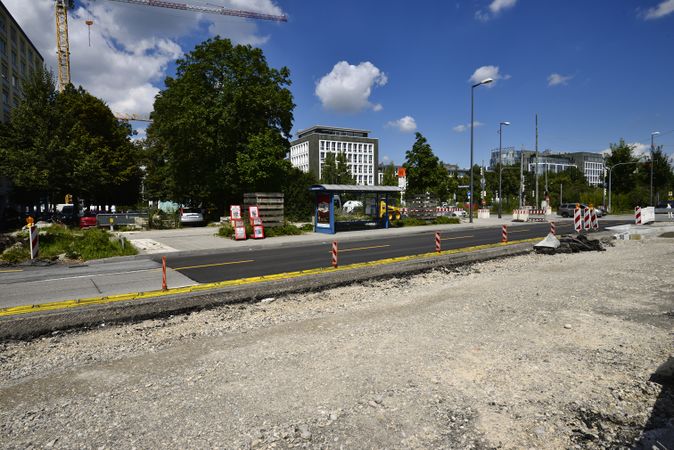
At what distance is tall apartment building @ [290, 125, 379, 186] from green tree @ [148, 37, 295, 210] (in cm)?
8826

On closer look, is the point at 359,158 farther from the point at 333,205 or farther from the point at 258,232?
the point at 258,232

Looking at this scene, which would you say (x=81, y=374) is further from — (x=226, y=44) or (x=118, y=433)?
(x=226, y=44)

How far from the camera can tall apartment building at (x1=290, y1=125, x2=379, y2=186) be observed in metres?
126

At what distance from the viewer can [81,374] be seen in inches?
188

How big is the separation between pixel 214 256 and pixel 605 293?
1245cm

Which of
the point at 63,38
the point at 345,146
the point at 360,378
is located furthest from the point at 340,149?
the point at 360,378

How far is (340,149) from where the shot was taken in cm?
13062

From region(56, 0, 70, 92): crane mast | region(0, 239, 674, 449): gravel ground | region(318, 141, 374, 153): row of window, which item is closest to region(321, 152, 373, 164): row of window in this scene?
region(318, 141, 374, 153): row of window

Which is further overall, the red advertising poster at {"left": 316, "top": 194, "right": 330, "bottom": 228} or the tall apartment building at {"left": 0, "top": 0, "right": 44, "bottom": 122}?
the tall apartment building at {"left": 0, "top": 0, "right": 44, "bottom": 122}

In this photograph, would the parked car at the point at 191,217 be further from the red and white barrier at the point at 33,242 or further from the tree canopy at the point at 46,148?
the red and white barrier at the point at 33,242

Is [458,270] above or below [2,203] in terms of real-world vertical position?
below

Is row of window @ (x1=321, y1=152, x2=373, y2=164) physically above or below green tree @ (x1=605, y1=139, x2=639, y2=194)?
above

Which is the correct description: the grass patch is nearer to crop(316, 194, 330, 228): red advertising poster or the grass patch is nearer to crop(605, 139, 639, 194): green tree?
crop(316, 194, 330, 228): red advertising poster

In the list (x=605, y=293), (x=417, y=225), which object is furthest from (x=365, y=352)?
(x=417, y=225)
